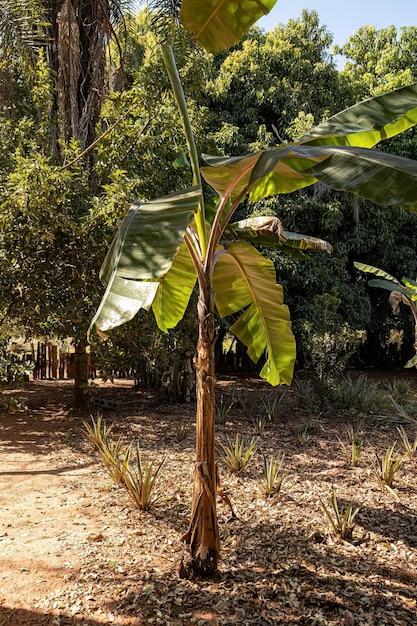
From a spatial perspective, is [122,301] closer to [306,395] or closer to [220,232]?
[220,232]

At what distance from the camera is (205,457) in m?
3.56

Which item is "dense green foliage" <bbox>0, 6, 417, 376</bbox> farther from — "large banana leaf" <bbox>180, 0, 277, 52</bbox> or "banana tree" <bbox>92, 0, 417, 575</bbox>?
"large banana leaf" <bbox>180, 0, 277, 52</bbox>

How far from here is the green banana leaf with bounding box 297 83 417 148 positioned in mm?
3536

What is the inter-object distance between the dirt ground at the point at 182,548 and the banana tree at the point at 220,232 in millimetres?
456

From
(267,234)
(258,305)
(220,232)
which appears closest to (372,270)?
(267,234)

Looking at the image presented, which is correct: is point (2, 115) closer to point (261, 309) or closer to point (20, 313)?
point (20, 313)

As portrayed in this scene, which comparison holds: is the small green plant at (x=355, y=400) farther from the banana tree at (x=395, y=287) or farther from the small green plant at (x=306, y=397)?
the banana tree at (x=395, y=287)

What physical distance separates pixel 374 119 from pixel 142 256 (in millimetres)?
2146

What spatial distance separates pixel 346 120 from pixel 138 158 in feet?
17.7

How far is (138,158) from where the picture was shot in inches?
336

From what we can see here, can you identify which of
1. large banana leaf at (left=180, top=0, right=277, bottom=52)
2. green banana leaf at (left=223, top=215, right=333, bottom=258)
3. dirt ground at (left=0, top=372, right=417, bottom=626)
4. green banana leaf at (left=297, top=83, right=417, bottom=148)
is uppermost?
large banana leaf at (left=180, top=0, right=277, bottom=52)

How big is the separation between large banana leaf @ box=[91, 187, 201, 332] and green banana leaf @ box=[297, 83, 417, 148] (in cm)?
128

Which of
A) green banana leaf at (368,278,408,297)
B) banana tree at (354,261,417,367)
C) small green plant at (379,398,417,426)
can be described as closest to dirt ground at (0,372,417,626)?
small green plant at (379,398,417,426)

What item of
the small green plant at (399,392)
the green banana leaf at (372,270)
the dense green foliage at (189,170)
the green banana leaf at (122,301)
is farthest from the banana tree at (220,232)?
the small green plant at (399,392)
